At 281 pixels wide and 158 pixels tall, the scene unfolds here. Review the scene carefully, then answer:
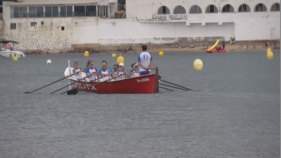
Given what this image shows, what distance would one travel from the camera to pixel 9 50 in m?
110

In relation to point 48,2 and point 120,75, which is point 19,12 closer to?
point 48,2

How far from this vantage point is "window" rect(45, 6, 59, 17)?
117562 mm

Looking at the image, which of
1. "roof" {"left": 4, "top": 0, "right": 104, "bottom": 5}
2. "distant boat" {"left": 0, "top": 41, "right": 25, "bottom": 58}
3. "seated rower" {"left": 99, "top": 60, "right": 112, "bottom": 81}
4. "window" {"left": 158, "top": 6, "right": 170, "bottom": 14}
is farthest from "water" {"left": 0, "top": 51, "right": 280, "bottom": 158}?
"roof" {"left": 4, "top": 0, "right": 104, "bottom": 5}

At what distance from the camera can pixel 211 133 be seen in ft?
108

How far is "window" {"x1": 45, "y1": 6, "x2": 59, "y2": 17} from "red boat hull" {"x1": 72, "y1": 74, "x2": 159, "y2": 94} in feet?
233

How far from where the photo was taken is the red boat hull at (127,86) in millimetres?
43969

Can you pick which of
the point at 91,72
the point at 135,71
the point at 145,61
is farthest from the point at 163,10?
the point at 145,61

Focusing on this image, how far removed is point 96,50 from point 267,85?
62.4 m

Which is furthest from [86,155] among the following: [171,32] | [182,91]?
[171,32]

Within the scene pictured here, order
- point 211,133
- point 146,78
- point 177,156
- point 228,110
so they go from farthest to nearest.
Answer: point 146,78 → point 228,110 → point 211,133 → point 177,156

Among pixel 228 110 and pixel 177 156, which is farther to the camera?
pixel 228 110

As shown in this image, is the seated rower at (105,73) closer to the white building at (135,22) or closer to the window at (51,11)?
the white building at (135,22)

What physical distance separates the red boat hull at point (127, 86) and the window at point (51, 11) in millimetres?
71002

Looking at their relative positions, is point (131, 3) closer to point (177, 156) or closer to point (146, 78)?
point (146, 78)
